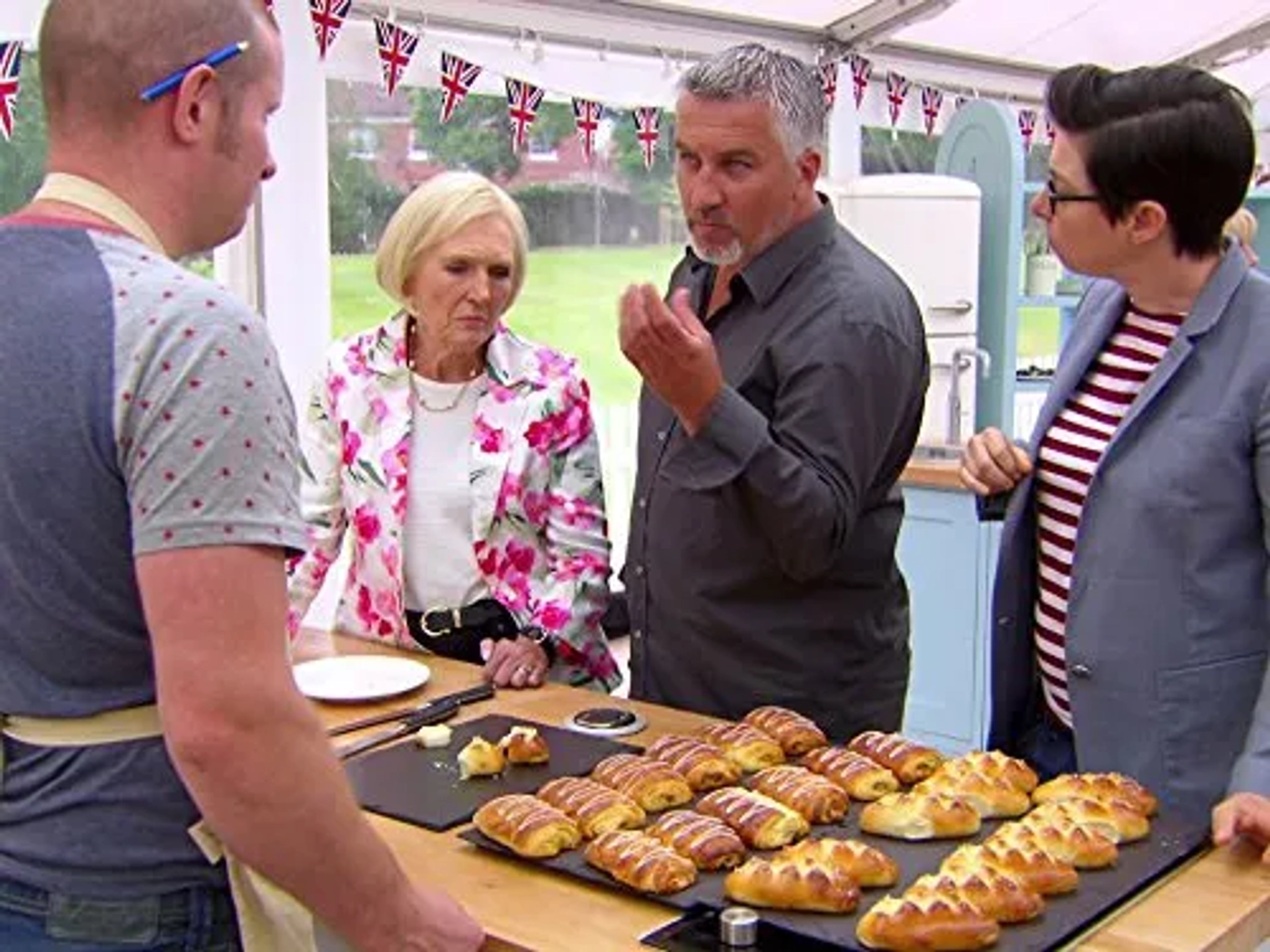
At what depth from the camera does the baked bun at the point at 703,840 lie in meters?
1.29

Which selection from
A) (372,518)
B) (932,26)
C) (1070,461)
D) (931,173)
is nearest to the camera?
(1070,461)

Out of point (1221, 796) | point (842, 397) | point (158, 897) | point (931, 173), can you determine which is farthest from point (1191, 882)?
point (931, 173)

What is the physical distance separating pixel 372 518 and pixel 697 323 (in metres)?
0.64

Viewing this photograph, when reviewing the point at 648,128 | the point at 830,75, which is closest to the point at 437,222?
the point at 648,128

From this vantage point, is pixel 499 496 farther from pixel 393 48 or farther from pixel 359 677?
pixel 393 48

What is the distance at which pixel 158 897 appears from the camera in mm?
1073

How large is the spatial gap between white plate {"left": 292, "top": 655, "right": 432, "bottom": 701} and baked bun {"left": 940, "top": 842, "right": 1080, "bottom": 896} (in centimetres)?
78

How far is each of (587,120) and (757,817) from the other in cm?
259

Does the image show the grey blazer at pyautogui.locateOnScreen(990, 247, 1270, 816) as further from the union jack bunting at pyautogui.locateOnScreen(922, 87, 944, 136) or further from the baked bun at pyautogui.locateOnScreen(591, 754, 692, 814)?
the union jack bunting at pyautogui.locateOnScreen(922, 87, 944, 136)

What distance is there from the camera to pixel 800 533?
5.52 ft

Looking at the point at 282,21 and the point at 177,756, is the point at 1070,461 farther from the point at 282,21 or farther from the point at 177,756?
the point at 282,21

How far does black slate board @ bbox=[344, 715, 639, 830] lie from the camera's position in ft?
4.78

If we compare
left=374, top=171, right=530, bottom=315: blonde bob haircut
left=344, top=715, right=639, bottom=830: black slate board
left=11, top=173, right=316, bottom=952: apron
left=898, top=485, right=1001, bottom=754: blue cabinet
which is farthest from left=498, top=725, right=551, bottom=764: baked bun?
left=898, top=485, right=1001, bottom=754: blue cabinet

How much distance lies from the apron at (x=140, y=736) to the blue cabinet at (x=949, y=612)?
2804mm
